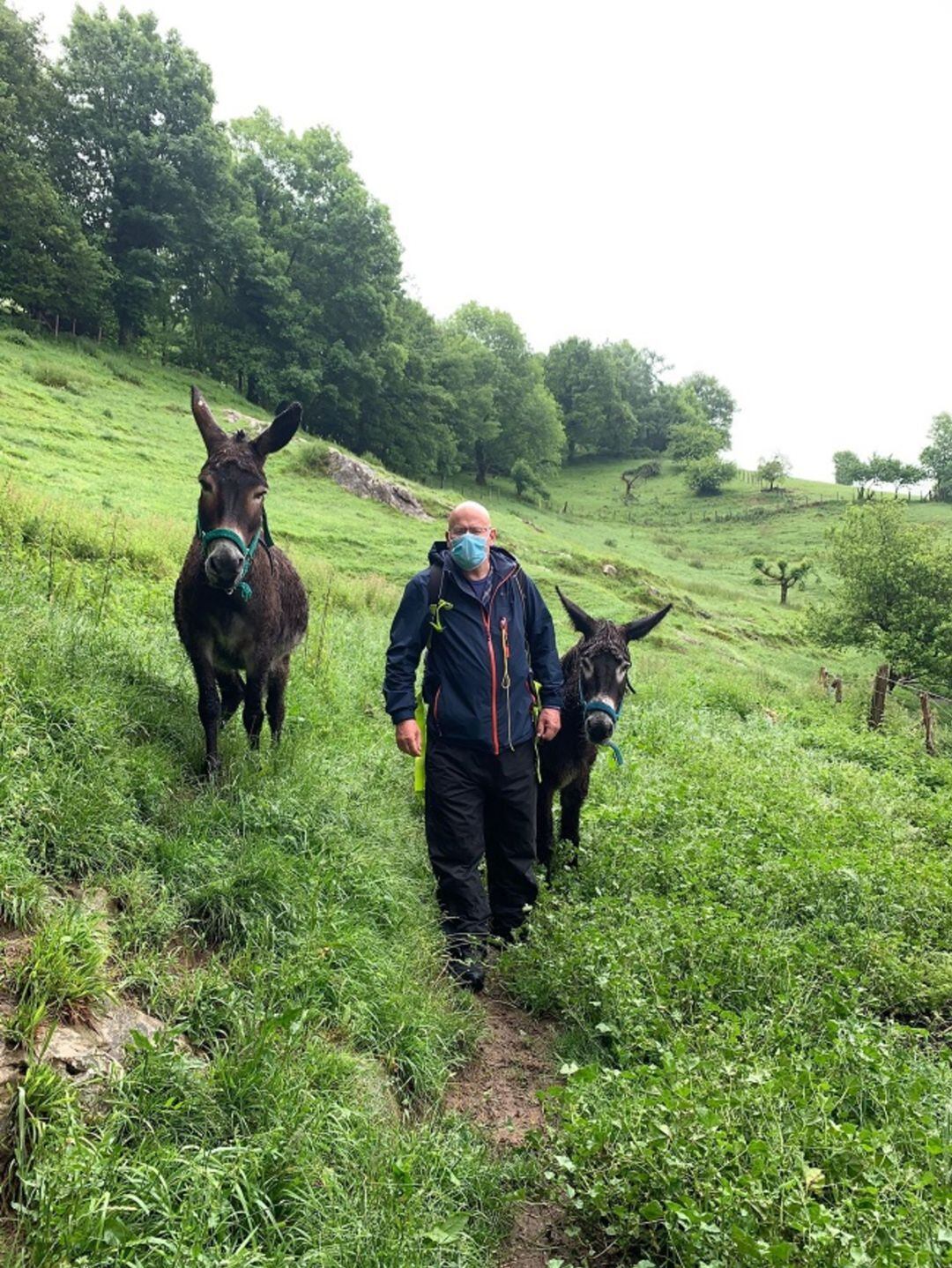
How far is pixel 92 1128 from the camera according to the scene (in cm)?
212

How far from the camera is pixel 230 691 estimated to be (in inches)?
237

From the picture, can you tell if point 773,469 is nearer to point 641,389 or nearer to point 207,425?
point 641,389

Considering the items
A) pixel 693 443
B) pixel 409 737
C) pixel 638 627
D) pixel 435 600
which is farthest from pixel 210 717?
pixel 693 443

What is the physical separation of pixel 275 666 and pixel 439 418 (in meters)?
50.1

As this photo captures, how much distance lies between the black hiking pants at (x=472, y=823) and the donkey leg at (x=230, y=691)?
227cm

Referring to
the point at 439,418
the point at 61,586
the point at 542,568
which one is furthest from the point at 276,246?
the point at 61,586

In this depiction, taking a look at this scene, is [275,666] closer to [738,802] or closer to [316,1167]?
[316,1167]

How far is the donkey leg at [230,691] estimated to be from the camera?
590 cm

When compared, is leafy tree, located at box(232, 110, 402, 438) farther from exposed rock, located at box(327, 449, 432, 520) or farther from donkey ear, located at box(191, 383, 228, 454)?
donkey ear, located at box(191, 383, 228, 454)

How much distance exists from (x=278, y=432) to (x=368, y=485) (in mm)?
23628

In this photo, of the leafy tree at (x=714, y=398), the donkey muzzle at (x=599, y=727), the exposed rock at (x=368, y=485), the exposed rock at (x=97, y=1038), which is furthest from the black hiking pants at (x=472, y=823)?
the leafy tree at (x=714, y=398)

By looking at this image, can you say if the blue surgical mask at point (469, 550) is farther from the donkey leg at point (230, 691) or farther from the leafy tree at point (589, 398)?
the leafy tree at point (589, 398)

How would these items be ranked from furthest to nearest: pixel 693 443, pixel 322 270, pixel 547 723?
pixel 693 443, pixel 322 270, pixel 547 723

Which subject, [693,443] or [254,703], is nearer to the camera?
[254,703]
